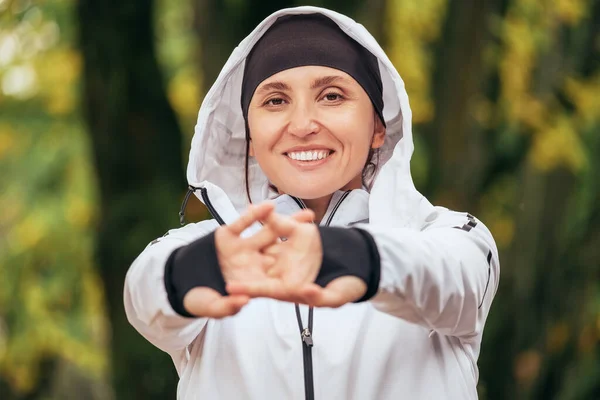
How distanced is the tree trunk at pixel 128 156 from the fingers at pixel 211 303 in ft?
13.1

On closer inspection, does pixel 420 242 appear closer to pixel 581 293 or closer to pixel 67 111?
pixel 581 293

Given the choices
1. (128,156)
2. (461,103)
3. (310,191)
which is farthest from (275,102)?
(461,103)

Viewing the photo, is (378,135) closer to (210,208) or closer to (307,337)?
(210,208)

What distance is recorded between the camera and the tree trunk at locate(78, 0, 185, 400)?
6.45 m

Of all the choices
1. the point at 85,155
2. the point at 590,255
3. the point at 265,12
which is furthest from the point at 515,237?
the point at 85,155

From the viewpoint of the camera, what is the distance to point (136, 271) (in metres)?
2.69

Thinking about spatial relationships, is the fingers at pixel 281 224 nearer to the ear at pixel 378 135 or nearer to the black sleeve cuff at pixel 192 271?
the black sleeve cuff at pixel 192 271

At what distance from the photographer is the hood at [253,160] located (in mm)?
2971

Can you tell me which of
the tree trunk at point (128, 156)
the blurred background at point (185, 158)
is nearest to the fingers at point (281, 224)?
the blurred background at point (185, 158)

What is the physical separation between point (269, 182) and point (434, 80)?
5.11 meters

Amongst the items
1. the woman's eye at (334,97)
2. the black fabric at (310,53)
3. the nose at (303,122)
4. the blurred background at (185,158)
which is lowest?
the blurred background at (185,158)

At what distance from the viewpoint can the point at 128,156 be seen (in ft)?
21.6

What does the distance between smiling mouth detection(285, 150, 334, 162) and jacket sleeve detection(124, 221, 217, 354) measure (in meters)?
0.37

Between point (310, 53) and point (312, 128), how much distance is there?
0.67 ft
